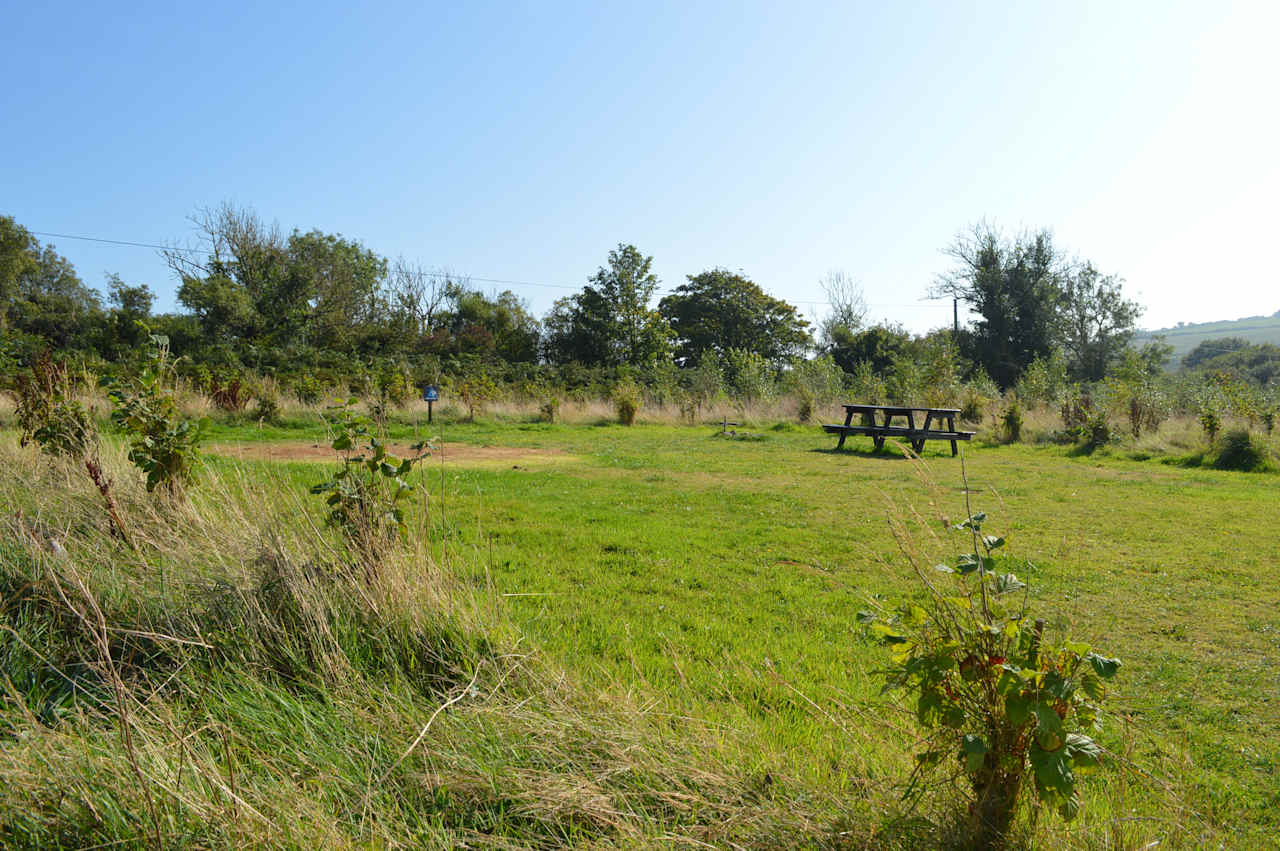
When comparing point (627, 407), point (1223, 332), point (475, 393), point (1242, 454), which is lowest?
point (1242, 454)


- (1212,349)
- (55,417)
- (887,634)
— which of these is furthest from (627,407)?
(1212,349)

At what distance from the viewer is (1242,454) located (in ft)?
37.6

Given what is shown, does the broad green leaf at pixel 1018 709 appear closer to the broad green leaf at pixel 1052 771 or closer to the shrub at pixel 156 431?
the broad green leaf at pixel 1052 771

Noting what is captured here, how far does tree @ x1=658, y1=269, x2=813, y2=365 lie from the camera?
131ft

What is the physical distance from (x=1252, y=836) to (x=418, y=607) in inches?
113

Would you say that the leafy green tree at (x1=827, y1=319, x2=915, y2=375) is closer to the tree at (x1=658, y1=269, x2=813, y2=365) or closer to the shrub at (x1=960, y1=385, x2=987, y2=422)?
the tree at (x1=658, y1=269, x2=813, y2=365)

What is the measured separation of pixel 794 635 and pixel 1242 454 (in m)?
11.8

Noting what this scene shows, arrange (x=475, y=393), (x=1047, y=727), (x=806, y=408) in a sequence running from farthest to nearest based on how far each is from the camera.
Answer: (x=475, y=393), (x=806, y=408), (x=1047, y=727)

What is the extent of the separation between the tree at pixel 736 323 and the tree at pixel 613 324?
122 inches

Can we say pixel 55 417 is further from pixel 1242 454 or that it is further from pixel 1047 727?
pixel 1242 454

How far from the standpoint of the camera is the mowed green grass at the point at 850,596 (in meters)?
2.34

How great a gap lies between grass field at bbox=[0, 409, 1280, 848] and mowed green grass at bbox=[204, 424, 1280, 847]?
0.02 m

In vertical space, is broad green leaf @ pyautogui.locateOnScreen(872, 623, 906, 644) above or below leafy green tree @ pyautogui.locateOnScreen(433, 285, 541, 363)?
below

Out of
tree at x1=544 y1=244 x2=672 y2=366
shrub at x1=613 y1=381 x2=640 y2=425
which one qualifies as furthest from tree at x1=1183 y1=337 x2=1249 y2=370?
shrub at x1=613 y1=381 x2=640 y2=425
